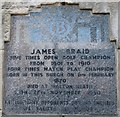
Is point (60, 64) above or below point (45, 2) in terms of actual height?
below

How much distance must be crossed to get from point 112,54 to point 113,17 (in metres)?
0.45

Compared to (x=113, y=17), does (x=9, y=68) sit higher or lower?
lower

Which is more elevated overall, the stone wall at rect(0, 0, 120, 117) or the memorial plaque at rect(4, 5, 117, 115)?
the stone wall at rect(0, 0, 120, 117)

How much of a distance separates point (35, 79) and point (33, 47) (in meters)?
0.39

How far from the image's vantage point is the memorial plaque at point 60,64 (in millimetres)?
6078

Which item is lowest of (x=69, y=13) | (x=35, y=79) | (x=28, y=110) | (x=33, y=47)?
(x=28, y=110)

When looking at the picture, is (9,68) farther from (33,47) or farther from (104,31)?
(104,31)

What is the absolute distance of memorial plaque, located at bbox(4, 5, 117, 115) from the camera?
6.08 meters

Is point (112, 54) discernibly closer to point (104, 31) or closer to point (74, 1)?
point (104, 31)

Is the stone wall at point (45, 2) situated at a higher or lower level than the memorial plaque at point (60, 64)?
higher

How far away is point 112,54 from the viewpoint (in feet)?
20.1

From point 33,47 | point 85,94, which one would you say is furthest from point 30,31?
point 85,94

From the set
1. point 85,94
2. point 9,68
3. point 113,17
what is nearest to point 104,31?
point 113,17

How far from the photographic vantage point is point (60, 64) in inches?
241
